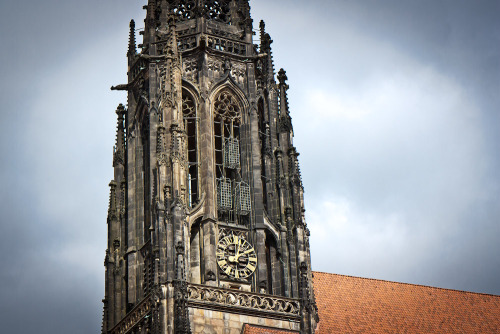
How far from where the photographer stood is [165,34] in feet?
174

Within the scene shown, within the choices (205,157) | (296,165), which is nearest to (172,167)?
(205,157)

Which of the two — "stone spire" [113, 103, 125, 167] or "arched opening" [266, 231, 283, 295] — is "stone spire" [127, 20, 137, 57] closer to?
"stone spire" [113, 103, 125, 167]

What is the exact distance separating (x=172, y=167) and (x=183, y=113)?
3.20m

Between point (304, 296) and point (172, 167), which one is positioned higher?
point (172, 167)

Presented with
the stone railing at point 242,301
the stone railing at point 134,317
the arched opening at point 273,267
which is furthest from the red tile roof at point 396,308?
the stone railing at point 134,317

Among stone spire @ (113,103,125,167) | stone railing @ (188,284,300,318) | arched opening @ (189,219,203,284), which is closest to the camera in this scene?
stone railing @ (188,284,300,318)

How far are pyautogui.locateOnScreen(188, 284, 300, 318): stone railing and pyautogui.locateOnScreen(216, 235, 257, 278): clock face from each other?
3.52 feet

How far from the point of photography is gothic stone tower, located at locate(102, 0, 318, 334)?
1865 inches

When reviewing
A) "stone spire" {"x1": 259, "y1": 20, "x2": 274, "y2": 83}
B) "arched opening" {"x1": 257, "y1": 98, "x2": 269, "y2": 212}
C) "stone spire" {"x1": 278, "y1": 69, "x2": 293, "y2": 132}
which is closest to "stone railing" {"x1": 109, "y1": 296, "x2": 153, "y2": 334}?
"arched opening" {"x1": 257, "y1": 98, "x2": 269, "y2": 212}

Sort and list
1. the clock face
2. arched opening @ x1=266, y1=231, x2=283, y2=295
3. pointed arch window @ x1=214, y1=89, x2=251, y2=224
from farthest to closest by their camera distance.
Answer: pointed arch window @ x1=214, y1=89, x2=251, y2=224 → arched opening @ x1=266, y1=231, x2=283, y2=295 → the clock face

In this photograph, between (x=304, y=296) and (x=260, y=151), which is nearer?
(x=304, y=296)

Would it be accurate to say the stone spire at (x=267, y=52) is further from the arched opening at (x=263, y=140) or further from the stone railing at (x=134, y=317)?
the stone railing at (x=134, y=317)

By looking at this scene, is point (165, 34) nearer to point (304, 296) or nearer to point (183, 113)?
point (183, 113)

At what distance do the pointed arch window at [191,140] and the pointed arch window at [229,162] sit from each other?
2.53 feet
